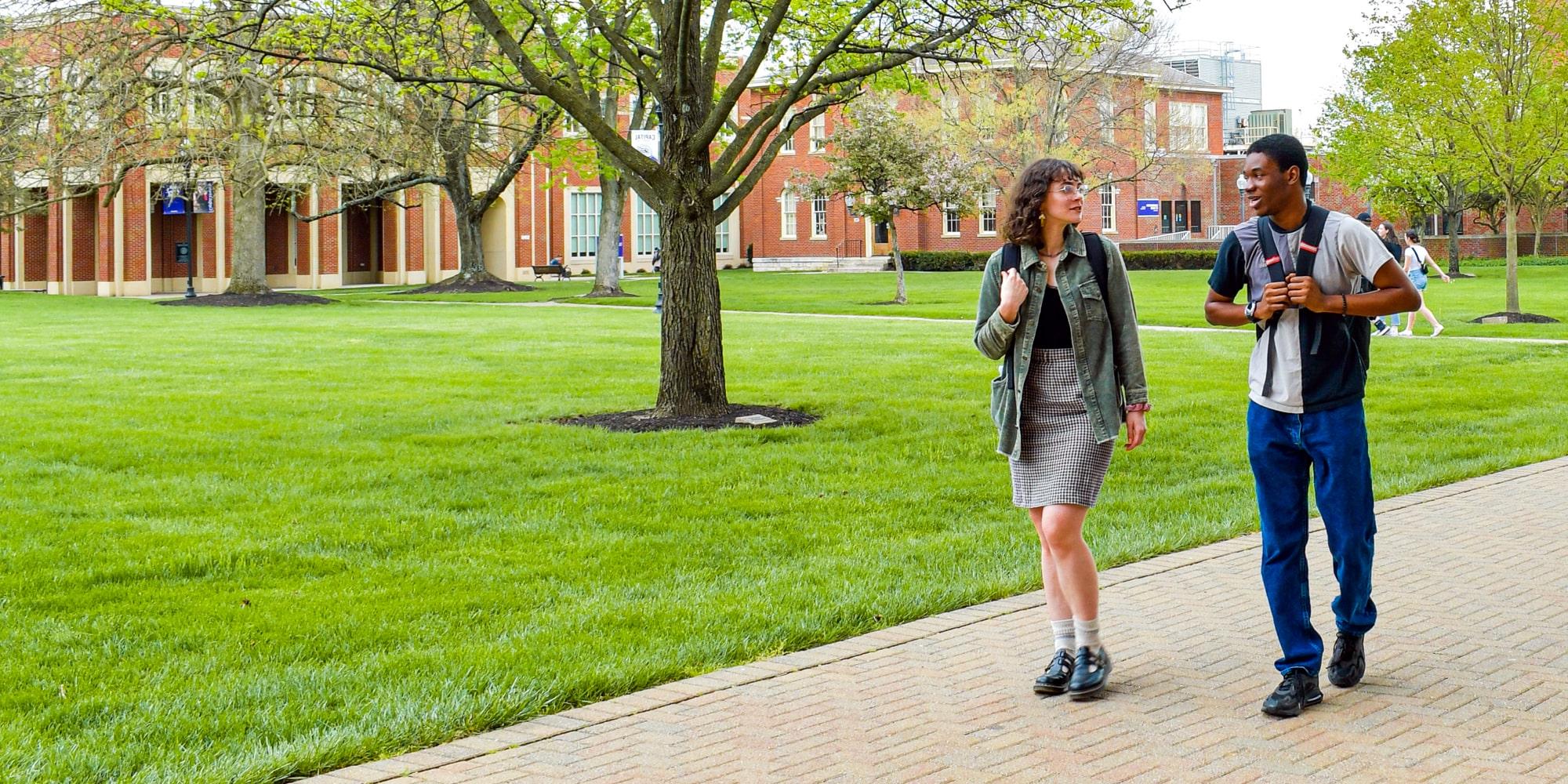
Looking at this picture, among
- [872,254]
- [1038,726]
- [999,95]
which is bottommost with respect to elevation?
[1038,726]

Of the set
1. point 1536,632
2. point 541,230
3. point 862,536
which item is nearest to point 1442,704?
point 1536,632

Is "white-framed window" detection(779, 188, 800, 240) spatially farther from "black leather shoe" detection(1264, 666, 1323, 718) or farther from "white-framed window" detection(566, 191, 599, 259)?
"black leather shoe" detection(1264, 666, 1323, 718)

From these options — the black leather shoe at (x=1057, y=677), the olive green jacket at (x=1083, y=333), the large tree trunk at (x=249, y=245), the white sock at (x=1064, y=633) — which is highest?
the large tree trunk at (x=249, y=245)

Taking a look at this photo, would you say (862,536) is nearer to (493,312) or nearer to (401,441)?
(401,441)

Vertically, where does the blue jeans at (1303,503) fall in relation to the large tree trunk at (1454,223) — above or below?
below

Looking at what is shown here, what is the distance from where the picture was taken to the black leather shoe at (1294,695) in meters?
4.86

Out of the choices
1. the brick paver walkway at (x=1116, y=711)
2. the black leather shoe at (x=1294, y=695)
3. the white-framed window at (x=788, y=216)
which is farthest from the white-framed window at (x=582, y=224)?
the black leather shoe at (x=1294, y=695)

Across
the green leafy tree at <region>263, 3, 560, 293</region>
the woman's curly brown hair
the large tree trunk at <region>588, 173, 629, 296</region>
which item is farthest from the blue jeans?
the large tree trunk at <region>588, 173, 629, 296</region>

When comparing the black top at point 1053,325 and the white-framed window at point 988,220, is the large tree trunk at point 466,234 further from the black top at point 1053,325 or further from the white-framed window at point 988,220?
the black top at point 1053,325

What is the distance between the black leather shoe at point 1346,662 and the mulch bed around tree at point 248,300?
105 feet

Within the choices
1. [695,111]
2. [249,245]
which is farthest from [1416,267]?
[249,245]

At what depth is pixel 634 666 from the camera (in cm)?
549

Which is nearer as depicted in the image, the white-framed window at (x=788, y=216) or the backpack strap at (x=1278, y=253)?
the backpack strap at (x=1278, y=253)

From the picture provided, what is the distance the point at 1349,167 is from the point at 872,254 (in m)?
21.3
